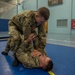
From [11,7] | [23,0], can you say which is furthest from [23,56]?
[23,0]

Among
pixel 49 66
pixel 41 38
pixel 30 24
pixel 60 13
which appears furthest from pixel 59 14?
pixel 49 66

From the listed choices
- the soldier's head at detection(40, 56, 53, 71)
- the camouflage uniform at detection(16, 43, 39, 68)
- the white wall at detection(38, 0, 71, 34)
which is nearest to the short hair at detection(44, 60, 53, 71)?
the soldier's head at detection(40, 56, 53, 71)

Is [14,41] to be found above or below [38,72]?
above

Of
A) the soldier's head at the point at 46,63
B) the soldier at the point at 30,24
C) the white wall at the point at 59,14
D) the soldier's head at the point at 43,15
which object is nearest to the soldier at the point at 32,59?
the soldier's head at the point at 46,63

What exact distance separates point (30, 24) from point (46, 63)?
0.59 meters

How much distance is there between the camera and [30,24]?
6.26 feet

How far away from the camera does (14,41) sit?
2.06 metres

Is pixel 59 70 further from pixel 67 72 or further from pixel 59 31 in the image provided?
pixel 59 31

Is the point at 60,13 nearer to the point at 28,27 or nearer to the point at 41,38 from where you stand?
the point at 41,38

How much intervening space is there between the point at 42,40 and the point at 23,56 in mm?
412

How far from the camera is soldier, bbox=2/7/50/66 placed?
1.77 metres

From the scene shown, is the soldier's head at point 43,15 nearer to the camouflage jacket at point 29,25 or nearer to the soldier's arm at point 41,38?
the camouflage jacket at point 29,25

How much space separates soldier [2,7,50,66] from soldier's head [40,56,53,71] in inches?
14.9

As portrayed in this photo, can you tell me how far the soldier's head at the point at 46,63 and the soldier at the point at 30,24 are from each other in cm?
38
